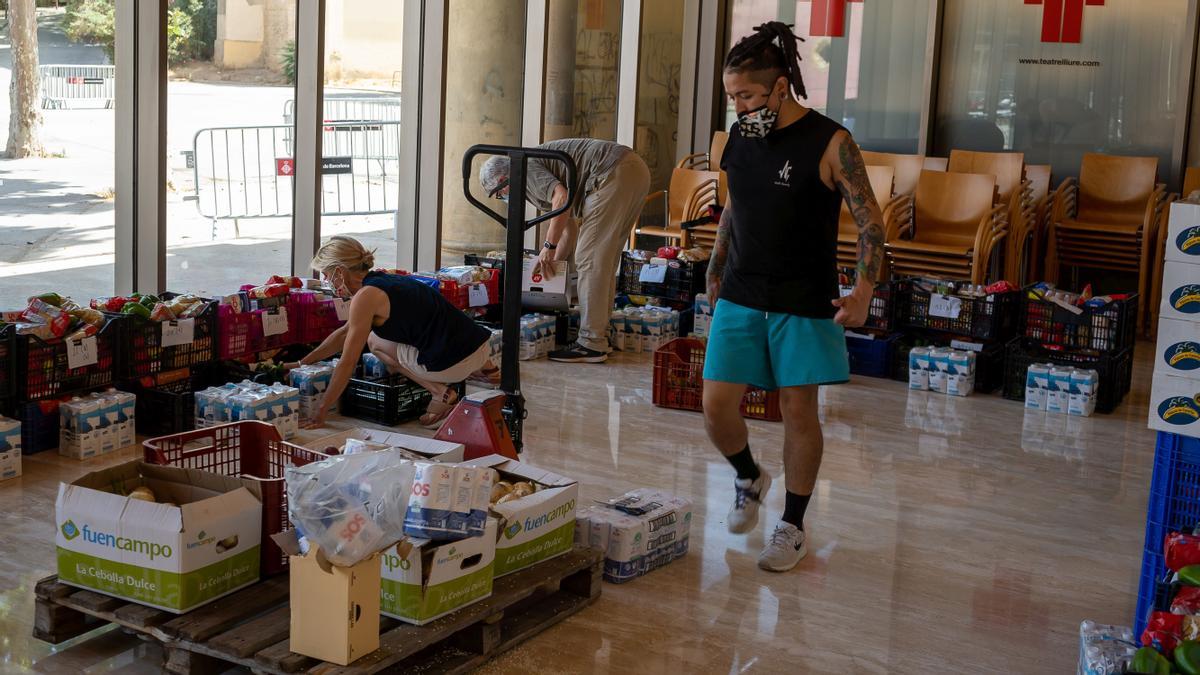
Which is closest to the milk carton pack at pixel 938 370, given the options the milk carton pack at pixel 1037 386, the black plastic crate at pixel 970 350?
the black plastic crate at pixel 970 350

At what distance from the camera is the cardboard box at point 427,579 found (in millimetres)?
3471

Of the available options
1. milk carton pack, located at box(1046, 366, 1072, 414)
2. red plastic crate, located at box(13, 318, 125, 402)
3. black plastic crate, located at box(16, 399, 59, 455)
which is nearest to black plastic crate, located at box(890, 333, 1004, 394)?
milk carton pack, located at box(1046, 366, 1072, 414)

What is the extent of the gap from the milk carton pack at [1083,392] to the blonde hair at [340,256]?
3870 millimetres

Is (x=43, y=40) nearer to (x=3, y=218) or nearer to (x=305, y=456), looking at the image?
(x=3, y=218)

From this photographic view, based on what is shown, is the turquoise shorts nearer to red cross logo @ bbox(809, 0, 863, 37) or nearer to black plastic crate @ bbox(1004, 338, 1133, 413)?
black plastic crate @ bbox(1004, 338, 1133, 413)

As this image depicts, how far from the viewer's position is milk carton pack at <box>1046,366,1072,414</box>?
285 inches

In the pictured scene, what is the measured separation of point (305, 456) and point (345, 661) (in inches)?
40.7

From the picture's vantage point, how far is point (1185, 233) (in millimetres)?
3732

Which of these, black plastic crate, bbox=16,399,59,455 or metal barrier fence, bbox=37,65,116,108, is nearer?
black plastic crate, bbox=16,399,59,455

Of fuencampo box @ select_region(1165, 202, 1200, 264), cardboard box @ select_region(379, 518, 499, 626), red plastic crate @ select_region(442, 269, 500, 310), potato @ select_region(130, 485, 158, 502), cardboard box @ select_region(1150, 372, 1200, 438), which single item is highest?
fuencampo box @ select_region(1165, 202, 1200, 264)

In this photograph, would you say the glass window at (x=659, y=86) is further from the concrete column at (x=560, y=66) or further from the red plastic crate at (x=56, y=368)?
the red plastic crate at (x=56, y=368)

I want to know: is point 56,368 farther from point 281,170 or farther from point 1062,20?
point 1062,20

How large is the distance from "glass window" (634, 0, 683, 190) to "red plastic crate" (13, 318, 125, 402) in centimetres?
646

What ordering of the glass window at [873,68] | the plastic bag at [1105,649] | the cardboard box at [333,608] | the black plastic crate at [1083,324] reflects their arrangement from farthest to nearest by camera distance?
the glass window at [873,68], the black plastic crate at [1083,324], the plastic bag at [1105,649], the cardboard box at [333,608]
